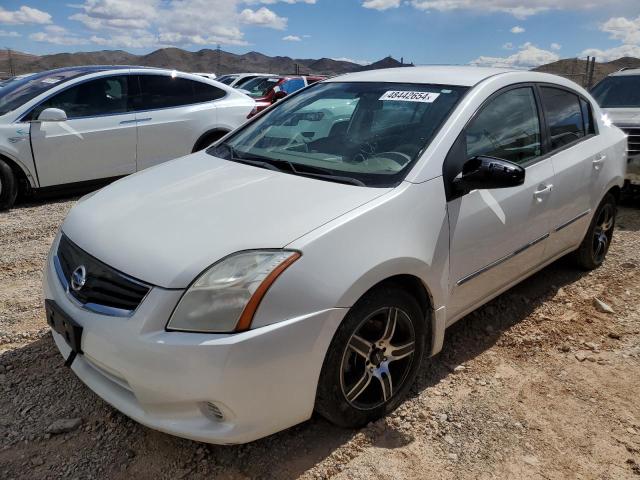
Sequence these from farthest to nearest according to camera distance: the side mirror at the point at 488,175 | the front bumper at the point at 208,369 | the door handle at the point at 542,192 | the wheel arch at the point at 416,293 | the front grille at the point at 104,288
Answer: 1. the door handle at the point at 542,192
2. the side mirror at the point at 488,175
3. the wheel arch at the point at 416,293
4. the front grille at the point at 104,288
5. the front bumper at the point at 208,369

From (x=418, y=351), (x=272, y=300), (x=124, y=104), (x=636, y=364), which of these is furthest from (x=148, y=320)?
(x=124, y=104)

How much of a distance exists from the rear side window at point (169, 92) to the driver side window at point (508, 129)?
496cm

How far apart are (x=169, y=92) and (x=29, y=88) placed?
1.63 metres

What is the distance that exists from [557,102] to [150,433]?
333 centimetres

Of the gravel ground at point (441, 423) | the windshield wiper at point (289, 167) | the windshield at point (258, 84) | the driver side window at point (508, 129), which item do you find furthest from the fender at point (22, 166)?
the windshield at point (258, 84)

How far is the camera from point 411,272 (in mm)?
2484

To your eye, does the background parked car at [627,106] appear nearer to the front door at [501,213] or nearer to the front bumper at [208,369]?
the front door at [501,213]

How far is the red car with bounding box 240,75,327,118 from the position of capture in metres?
10.9

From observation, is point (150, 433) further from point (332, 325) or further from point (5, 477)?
point (332, 325)

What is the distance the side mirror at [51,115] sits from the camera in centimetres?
596

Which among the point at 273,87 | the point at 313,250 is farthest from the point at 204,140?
the point at 273,87

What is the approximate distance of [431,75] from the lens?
3.32m

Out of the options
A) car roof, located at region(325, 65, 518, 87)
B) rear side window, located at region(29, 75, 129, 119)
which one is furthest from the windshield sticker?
rear side window, located at region(29, 75, 129, 119)

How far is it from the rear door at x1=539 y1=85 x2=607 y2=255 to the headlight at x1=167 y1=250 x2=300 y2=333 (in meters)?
2.28
